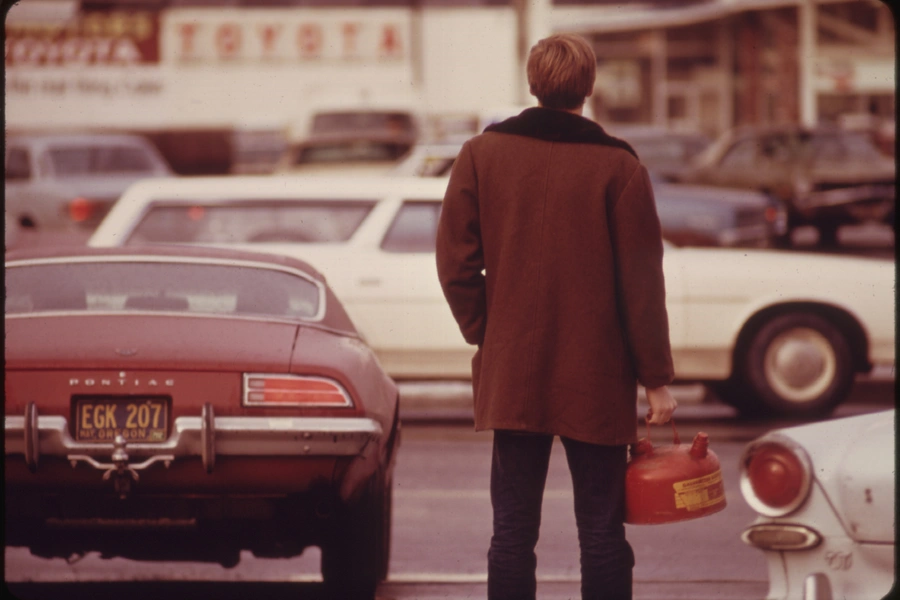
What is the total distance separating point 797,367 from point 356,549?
5.19 meters

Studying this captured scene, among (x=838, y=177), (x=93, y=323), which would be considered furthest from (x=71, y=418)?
(x=838, y=177)

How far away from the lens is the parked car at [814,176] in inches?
849

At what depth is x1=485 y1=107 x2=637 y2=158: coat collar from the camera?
3.96m

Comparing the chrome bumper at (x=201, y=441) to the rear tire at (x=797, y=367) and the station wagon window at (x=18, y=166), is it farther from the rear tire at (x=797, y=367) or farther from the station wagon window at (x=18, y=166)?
the station wagon window at (x=18, y=166)

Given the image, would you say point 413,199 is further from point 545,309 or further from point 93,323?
point 545,309

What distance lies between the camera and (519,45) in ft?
90.7

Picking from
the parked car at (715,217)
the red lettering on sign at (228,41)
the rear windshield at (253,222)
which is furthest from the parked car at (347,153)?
the red lettering on sign at (228,41)

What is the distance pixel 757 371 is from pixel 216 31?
69.4 ft

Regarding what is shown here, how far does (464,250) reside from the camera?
13.1ft

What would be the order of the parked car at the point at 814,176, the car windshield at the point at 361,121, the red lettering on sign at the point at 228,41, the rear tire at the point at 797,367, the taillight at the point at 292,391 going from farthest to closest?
1. the red lettering on sign at the point at 228,41
2. the car windshield at the point at 361,121
3. the parked car at the point at 814,176
4. the rear tire at the point at 797,367
5. the taillight at the point at 292,391

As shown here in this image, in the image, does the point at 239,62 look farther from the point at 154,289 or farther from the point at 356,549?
the point at 356,549

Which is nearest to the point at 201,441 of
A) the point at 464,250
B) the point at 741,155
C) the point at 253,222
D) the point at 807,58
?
the point at 464,250

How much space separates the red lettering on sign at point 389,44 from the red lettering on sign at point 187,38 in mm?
3883

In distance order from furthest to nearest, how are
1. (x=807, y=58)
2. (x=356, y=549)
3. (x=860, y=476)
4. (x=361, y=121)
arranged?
(x=807, y=58)
(x=361, y=121)
(x=356, y=549)
(x=860, y=476)
